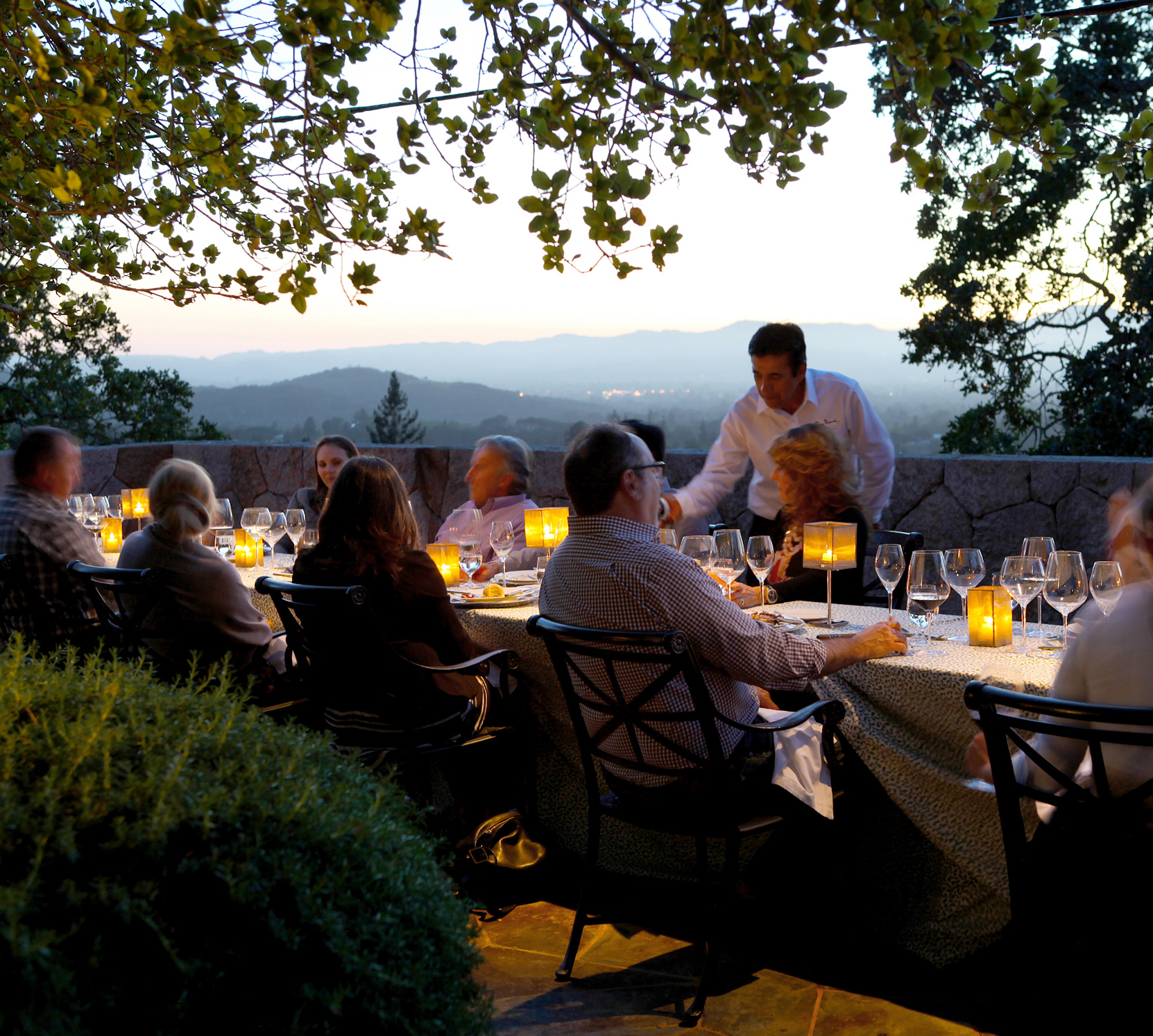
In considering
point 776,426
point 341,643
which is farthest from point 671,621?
point 776,426

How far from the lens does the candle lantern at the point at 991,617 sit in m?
2.67

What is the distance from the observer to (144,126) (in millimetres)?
3236

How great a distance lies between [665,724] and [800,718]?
12.8 inches

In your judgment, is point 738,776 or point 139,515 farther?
point 139,515

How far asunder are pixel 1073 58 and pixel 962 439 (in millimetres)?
3313

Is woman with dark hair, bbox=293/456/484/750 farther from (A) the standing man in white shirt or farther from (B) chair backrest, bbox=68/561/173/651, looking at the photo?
(A) the standing man in white shirt

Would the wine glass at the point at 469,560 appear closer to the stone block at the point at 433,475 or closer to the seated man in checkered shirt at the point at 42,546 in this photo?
the seated man in checkered shirt at the point at 42,546

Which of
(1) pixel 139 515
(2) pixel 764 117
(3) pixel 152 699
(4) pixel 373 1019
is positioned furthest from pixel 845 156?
(1) pixel 139 515

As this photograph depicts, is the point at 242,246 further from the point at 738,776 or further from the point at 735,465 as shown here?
the point at 735,465

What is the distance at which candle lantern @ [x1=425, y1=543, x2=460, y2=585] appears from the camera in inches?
151

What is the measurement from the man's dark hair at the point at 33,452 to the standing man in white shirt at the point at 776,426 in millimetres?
2416

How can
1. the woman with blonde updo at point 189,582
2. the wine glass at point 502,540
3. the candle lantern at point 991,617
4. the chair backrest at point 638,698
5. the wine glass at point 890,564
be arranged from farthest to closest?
1. the wine glass at point 502,540
2. the woman with blonde updo at point 189,582
3. the wine glass at point 890,564
4. the candle lantern at point 991,617
5. the chair backrest at point 638,698

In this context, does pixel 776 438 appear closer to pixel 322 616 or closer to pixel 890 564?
pixel 890 564

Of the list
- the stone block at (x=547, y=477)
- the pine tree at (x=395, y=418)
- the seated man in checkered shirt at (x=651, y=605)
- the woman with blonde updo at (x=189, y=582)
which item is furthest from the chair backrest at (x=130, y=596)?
the pine tree at (x=395, y=418)
